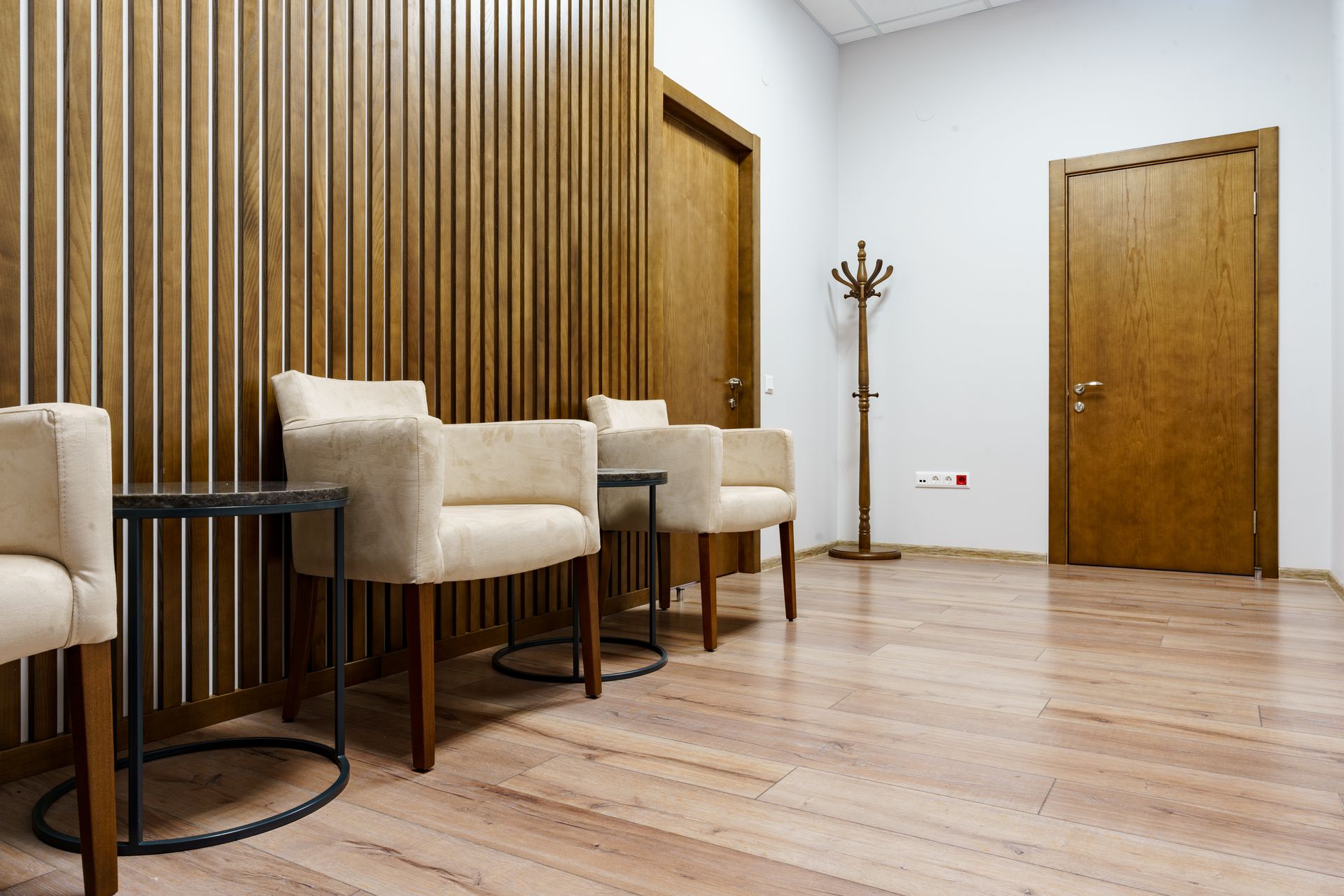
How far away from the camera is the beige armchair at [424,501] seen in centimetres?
168

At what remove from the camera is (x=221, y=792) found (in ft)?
5.09

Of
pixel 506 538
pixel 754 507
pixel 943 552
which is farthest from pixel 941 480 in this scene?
pixel 506 538

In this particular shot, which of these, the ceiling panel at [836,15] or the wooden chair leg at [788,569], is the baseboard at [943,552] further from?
the ceiling panel at [836,15]

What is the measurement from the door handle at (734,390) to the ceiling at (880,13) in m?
2.14

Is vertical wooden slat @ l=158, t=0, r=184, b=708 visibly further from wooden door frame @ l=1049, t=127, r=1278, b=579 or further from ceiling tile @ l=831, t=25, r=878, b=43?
wooden door frame @ l=1049, t=127, r=1278, b=579

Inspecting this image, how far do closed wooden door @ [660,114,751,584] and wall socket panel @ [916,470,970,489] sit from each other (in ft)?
4.36

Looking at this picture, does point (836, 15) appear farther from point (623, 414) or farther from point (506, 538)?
point (506, 538)

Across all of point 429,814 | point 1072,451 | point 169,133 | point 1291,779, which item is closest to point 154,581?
point 429,814

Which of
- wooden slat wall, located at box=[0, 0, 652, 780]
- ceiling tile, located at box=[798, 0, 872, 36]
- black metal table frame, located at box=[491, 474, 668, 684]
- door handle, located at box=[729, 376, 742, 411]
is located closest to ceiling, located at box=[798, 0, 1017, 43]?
ceiling tile, located at box=[798, 0, 872, 36]

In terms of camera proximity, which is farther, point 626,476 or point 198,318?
point 626,476

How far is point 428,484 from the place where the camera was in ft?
5.52

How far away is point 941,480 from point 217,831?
4.15 metres

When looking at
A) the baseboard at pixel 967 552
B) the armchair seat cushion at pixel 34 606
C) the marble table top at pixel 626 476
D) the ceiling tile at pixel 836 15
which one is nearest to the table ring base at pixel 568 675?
the marble table top at pixel 626 476

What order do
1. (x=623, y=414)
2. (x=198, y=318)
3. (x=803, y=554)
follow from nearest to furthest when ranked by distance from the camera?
(x=198, y=318) → (x=623, y=414) → (x=803, y=554)
